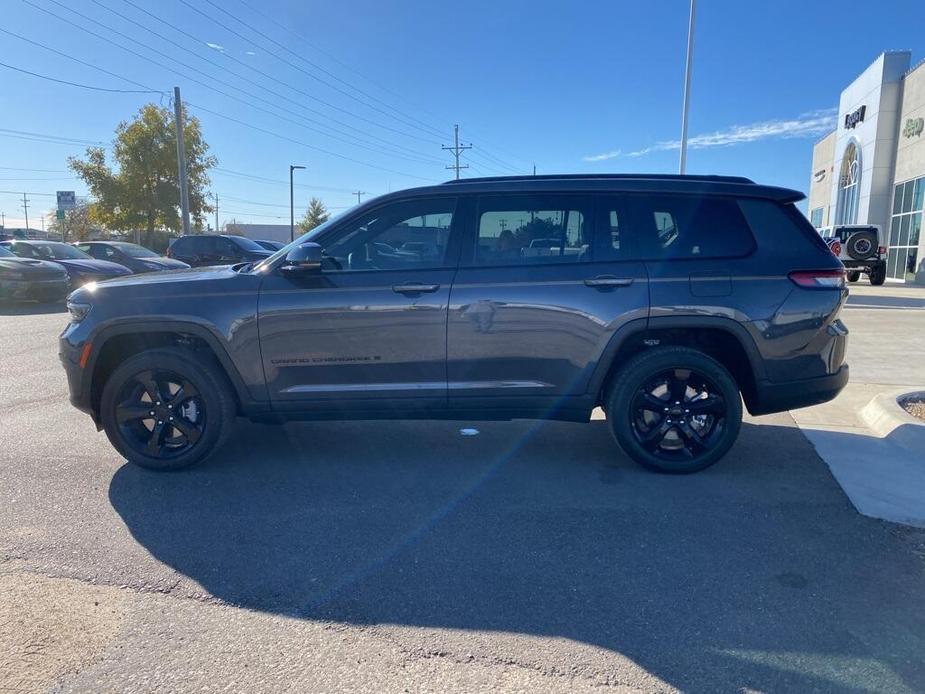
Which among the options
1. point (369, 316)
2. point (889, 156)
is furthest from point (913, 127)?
point (369, 316)

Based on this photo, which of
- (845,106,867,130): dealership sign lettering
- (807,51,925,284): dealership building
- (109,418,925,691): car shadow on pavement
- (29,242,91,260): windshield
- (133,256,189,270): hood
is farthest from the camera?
(845,106,867,130): dealership sign lettering

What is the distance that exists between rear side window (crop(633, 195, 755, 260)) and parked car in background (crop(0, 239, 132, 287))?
15393 mm

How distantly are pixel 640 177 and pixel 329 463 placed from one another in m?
3.06

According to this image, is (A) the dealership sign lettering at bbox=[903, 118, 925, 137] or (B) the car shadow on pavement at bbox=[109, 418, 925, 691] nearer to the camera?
(B) the car shadow on pavement at bbox=[109, 418, 925, 691]

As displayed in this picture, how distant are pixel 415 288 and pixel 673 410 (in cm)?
197

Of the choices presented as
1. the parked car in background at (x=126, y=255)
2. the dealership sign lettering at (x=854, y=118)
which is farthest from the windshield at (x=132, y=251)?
the dealership sign lettering at (x=854, y=118)

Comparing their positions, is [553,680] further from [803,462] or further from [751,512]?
[803,462]

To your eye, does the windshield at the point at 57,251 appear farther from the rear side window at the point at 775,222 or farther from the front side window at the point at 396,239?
the rear side window at the point at 775,222

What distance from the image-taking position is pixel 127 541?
349cm

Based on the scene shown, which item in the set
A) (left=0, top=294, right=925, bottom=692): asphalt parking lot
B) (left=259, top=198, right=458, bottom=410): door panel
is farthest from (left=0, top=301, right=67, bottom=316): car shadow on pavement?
(left=259, top=198, right=458, bottom=410): door panel

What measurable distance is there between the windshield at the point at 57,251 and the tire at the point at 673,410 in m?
17.7

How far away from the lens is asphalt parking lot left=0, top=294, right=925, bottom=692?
2480 millimetres

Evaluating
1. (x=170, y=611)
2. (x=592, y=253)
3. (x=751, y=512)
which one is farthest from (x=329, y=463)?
(x=751, y=512)

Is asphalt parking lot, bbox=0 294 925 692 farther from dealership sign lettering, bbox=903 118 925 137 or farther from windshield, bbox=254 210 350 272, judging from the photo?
dealership sign lettering, bbox=903 118 925 137
